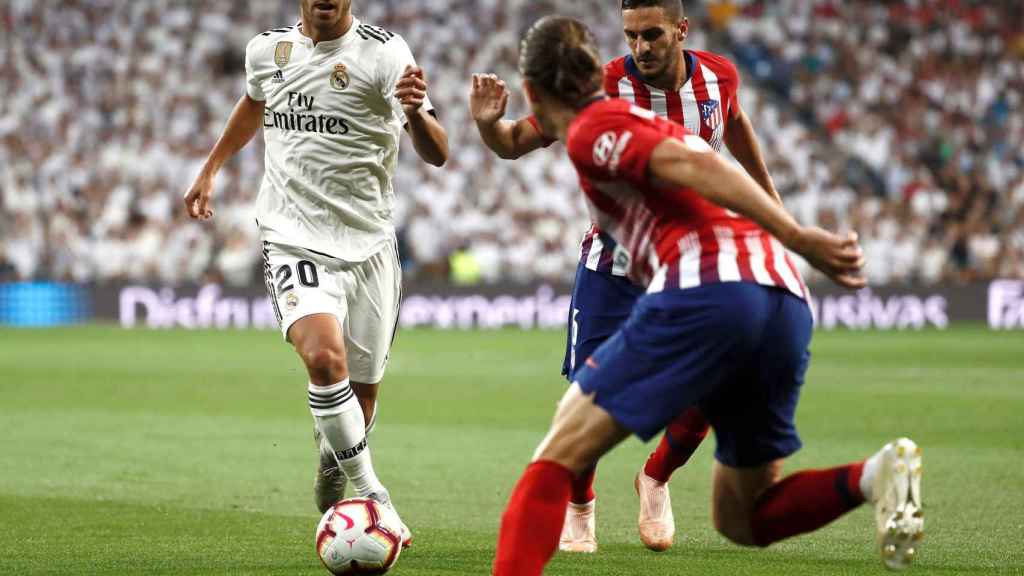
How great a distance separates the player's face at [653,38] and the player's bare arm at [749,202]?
2.09 meters

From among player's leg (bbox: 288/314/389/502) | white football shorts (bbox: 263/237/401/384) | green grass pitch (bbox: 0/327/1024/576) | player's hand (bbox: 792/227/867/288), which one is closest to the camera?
player's hand (bbox: 792/227/867/288)

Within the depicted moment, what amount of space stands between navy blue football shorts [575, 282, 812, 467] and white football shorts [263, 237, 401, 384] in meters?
2.41

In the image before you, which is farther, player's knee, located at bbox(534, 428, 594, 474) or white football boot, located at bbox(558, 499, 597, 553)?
white football boot, located at bbox(558, 499, 597, 553)

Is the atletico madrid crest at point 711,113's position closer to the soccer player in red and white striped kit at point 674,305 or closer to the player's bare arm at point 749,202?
the soccer player in red and white striped kit at point 674,305

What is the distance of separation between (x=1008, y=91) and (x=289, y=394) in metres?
17.0

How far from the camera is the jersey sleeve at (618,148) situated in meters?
4.38

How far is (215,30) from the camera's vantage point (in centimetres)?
2994

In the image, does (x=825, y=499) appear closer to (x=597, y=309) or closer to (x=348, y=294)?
(x=597, y=309)

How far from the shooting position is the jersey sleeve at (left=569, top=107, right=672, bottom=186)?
A: 14.4 ft

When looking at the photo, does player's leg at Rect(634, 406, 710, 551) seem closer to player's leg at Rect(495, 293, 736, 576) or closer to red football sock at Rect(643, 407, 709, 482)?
red football sock at Rect(643, 407, 709, 482)

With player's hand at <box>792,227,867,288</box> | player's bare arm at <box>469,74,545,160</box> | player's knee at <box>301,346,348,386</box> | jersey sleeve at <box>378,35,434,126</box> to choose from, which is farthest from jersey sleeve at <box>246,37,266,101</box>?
player's hand at <box>792,227,867,288</box>

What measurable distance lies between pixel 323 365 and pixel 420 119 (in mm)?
1132

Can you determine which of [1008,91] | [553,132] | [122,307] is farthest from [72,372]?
[1008,91]

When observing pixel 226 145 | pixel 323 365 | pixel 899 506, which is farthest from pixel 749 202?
pixel 226 145
